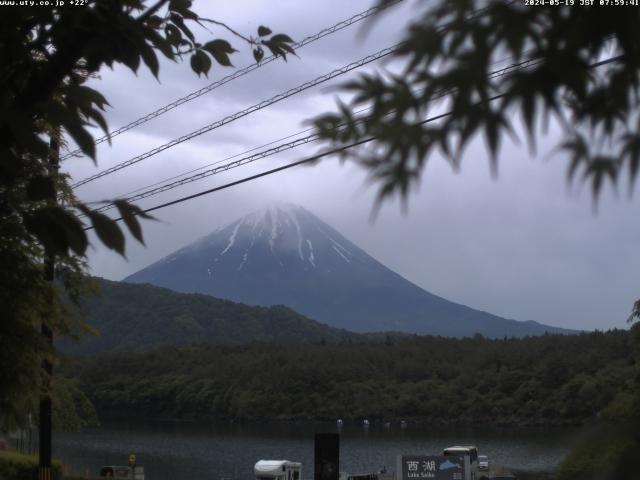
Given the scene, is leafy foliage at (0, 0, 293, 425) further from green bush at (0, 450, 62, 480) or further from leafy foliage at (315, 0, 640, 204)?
green bush at (0, 450, 62, 480)

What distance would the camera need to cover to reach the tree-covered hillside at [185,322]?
113875 millimetres

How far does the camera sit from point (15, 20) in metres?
3.11

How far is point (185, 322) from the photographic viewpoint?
4897 inches

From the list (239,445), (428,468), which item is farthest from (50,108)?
(239,445)

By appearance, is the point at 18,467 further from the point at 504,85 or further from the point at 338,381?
the point at 338,381

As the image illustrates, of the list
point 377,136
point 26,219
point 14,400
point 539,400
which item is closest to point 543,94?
point 377,136

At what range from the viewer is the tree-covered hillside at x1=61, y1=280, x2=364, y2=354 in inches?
4483

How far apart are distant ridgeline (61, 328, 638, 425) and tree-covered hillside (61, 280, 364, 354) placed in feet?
99.4

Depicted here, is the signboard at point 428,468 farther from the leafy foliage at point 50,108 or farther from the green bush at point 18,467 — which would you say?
the leafy foliage at point 50,108

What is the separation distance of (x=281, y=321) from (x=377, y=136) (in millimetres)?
131160

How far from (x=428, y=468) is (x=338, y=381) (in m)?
46.2

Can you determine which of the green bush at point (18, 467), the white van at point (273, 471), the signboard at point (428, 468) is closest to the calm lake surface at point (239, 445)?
the signboard at point (428, 468)

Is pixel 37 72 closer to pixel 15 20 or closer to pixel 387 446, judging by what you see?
pixel 15 20

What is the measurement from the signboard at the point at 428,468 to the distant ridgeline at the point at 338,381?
99.8ft
